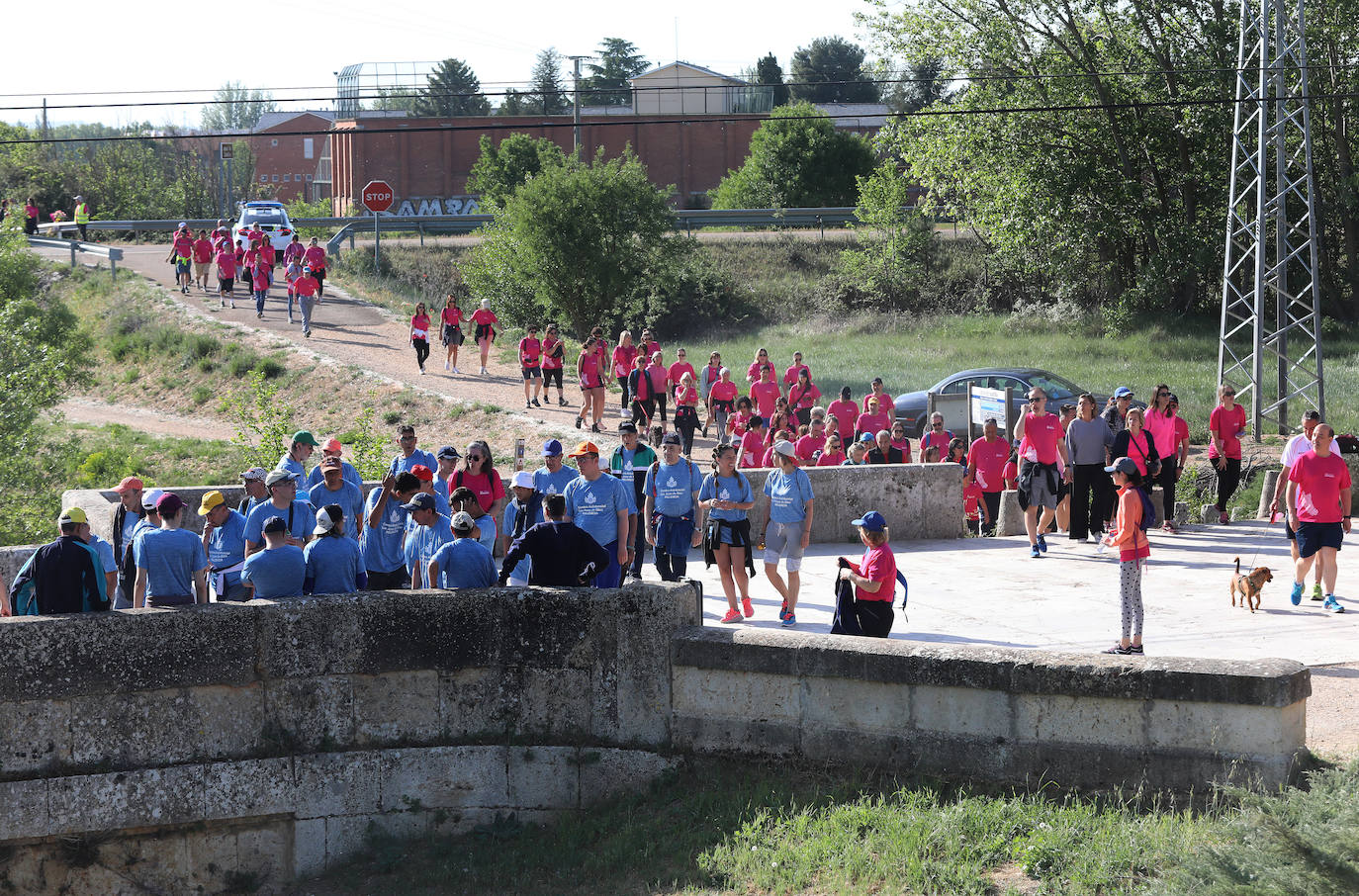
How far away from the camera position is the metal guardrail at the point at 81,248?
127 feet

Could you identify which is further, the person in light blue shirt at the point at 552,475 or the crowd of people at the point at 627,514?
the person in light blue shirt at the point at 552,475

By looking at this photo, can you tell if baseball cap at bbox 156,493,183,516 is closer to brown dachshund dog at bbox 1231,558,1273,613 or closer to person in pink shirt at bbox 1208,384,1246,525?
brown dachshund dog at bbox 1231,558,1273,613

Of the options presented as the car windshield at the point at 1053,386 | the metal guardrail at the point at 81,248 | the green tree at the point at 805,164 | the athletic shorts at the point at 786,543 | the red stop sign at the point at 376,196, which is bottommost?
the athletic shorts at the point at 786,543

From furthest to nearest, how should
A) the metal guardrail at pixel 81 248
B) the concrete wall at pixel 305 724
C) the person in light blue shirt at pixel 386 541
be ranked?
the metal guardrail at pixel 81 248 < the person in light blue shirt at pixel 386 541 < the concrete wall at pixel 305 724

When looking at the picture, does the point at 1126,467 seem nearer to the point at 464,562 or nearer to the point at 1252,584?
the point at 1252,584

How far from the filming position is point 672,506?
10789mm

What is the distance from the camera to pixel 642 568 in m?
13.5

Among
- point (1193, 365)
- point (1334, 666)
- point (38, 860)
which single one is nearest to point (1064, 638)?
point (1334, 666)

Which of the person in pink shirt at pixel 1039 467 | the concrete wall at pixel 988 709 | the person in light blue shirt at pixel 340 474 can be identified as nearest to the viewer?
the concrete wall at pixel 988 709

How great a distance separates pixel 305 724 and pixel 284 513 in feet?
6.42

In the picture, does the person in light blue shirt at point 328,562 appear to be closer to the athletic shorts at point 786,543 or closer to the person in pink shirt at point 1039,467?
the athletic shorts at point 786,543

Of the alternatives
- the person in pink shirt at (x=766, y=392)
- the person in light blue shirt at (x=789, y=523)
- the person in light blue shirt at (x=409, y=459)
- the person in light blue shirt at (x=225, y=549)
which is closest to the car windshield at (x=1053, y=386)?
the person in pink shirt at (x=766, y=392)

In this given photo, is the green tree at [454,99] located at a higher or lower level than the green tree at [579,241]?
higher

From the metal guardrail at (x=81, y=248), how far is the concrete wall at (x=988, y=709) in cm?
3555
